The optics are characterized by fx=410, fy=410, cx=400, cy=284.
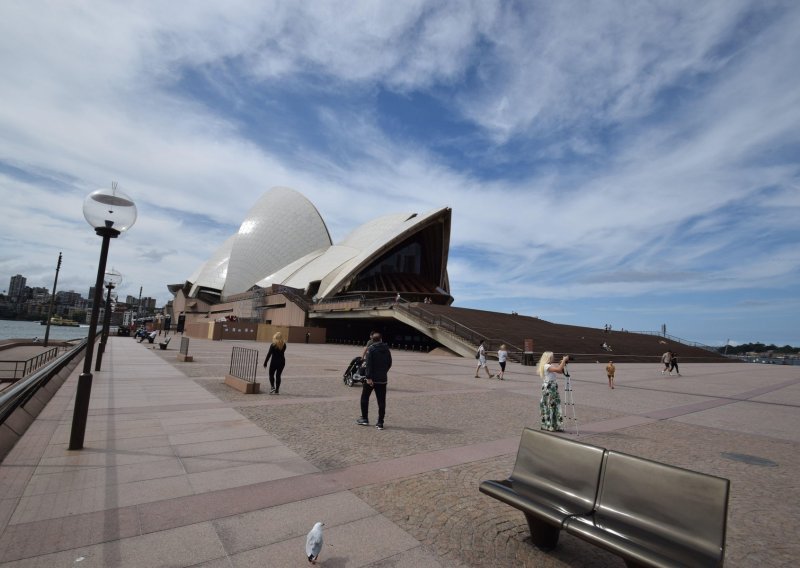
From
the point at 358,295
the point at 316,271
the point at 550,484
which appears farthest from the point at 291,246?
the point at 550,484

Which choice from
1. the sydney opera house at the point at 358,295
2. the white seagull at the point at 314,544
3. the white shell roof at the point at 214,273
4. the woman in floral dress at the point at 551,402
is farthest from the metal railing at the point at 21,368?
the white shell roof at the point at 214,273

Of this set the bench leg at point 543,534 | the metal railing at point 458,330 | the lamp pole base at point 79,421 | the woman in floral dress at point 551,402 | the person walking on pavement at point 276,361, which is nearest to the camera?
the bench leg at point 543,534

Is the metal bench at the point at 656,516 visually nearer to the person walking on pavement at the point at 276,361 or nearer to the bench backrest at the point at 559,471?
the bench backrest at the point at 559,471

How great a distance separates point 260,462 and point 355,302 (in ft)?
105

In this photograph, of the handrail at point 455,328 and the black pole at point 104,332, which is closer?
the black pole at point 104,332


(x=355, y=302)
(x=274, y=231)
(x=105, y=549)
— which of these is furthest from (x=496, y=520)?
(x=274, y=231)

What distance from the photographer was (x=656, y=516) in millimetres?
2549

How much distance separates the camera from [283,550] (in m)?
Result: 2.85

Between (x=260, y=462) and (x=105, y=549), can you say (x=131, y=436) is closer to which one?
(x=260, y=462)

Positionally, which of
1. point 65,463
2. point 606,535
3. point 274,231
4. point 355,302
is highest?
point 274,231

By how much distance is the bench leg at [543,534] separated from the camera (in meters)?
3.06

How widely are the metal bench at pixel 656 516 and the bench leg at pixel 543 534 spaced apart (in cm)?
41

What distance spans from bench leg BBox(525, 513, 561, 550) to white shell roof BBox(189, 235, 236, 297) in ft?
243

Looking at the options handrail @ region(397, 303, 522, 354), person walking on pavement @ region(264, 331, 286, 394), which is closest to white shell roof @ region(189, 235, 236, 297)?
handrail @ region(397, 303, 522, 354)
